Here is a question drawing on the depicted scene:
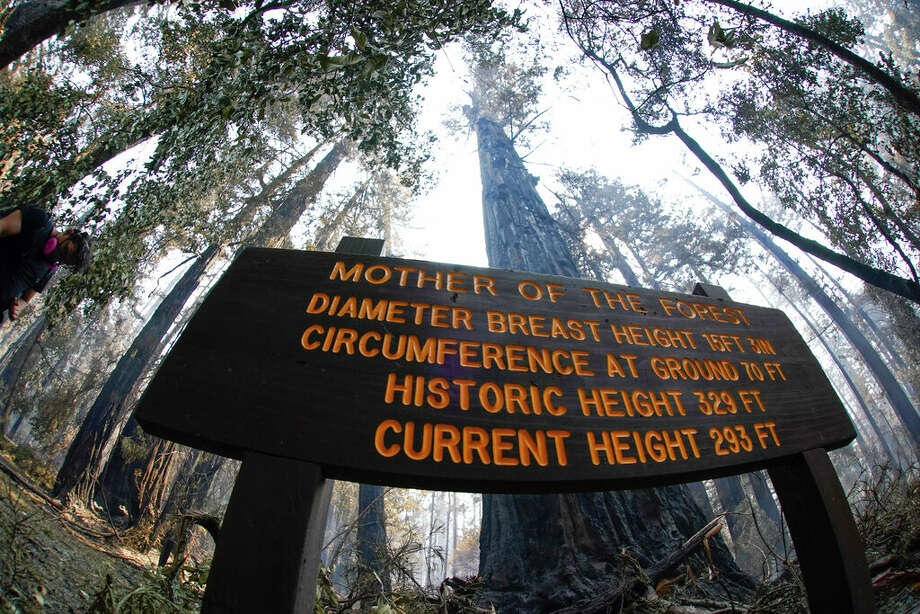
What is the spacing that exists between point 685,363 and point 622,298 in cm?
40

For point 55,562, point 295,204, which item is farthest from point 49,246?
point 295,204

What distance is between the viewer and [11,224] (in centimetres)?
227

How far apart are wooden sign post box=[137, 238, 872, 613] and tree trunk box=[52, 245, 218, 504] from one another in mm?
4353

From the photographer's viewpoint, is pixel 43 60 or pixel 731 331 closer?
pixel 731 331

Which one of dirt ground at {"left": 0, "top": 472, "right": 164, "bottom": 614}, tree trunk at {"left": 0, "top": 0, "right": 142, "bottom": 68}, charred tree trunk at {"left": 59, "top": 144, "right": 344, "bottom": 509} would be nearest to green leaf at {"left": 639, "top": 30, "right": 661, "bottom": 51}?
dirt ground at {"left": 0, "top": 472, "right": 164, "bottom": 614}

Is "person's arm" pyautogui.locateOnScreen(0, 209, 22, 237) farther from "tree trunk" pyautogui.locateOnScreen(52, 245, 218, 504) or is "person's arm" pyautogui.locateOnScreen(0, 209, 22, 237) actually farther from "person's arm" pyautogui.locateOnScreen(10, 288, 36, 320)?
"tree trunk" pyautogui.locateOnScreen(52, 245, 218, 504)

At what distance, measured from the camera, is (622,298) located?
6.19ft

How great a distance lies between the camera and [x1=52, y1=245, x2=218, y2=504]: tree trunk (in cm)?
471

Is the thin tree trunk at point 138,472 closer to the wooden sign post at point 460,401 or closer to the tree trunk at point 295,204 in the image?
the tree trunk at point 295,204

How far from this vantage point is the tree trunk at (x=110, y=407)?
15.5 ft

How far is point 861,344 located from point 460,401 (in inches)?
909

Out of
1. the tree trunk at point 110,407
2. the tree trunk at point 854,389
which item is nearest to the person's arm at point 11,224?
the tree trunk at point 110,407

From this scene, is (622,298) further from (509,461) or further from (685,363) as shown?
(509,461)

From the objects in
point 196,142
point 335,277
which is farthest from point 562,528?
point 196,142
